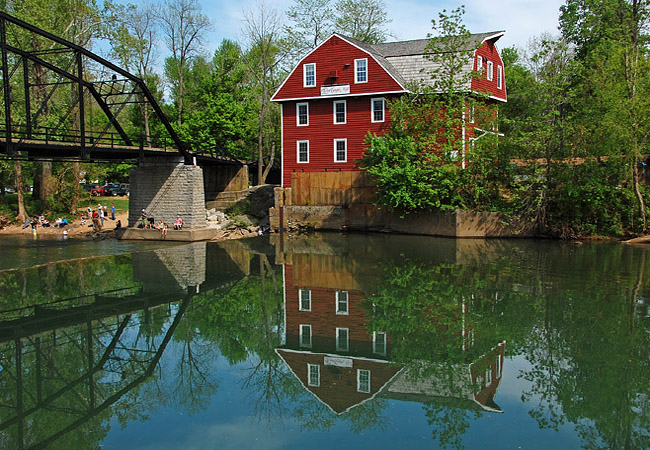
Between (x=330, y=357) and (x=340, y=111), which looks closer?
(x=330, y=357)

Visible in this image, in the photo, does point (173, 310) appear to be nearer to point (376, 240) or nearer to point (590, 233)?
point (376, 240)

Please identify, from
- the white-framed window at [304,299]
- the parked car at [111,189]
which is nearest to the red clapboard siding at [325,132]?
the white-framed window at [304,299]

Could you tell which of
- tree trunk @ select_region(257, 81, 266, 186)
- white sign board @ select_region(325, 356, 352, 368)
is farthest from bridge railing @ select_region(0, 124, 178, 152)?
white sign board @ select_region(325, 356, 352, 368)

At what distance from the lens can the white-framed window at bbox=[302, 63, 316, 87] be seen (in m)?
38.6

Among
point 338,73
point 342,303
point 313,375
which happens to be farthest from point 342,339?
point 338,73

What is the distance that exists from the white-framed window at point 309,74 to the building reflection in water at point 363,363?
2384 centimetres

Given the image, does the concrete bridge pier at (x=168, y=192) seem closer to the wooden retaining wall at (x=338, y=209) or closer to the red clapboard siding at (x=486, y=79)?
the wooden retaining wall at (x=338, y=209)

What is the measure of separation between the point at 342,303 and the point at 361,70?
24002 mm

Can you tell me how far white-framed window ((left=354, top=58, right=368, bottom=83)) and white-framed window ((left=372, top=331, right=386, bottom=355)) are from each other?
86.7 ft

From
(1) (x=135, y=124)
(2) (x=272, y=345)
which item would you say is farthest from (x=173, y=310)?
(1) (x=135, y=124)

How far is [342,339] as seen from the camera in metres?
13.4

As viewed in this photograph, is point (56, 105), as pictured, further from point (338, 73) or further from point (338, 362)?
point (338, 362)

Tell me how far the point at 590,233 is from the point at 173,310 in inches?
911

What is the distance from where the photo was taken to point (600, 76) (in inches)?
1172
